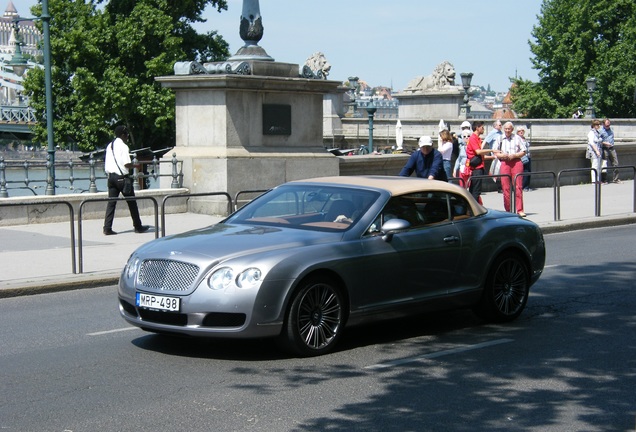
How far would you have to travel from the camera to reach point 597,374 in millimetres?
7867

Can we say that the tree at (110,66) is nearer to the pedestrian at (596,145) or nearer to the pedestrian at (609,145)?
the pedestrian at (609,145)

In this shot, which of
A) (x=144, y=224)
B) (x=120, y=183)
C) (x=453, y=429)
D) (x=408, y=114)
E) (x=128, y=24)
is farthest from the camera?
(x=408, y=114)

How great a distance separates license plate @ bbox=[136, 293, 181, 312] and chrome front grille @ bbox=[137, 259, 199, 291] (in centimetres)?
8

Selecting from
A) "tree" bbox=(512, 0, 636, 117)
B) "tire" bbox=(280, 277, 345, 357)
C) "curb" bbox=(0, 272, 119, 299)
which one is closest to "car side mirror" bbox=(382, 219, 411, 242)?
"tire" bbox=(280, 277, 345, 357)

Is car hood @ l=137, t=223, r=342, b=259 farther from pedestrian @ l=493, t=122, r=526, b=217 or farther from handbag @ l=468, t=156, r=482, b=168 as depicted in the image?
pedestrian @ l=493, t=122, r=526, b=217

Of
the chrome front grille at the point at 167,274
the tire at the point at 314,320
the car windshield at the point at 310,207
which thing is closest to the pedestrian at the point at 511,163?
the car windshield at the point at 310,207

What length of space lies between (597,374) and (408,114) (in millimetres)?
50495

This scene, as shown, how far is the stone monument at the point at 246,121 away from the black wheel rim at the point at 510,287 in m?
10.1

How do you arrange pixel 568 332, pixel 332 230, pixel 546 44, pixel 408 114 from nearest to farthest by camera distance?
pixel 332 230 < pixel 568 332 < pixel 408 114 < pixel 546 44

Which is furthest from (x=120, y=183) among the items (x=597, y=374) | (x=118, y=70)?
(x=118, y=70)

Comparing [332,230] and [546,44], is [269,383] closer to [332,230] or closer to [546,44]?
[332,230]

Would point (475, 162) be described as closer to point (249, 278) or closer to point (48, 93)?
point (249, 278)

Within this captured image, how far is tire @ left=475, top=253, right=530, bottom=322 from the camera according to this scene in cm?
992

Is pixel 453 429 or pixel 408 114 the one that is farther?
pixel 408 114
